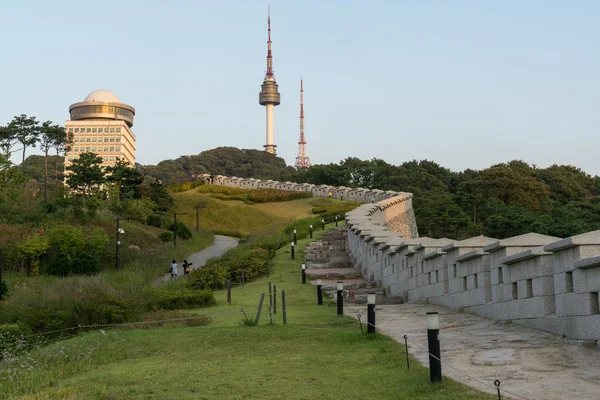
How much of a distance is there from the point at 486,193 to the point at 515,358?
212 ft

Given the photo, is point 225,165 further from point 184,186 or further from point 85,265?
point 85,265

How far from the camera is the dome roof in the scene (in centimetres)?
13612

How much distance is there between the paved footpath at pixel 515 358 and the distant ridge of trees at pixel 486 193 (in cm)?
4022

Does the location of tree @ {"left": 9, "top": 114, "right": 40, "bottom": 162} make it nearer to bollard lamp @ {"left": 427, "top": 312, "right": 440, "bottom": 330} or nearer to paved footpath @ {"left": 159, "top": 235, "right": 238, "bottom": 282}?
paved footpath @ {"left": 159, "top": 235, "right": 238, "bottom": 282}

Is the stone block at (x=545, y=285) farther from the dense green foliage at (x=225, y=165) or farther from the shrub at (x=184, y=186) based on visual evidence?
the dense green foliage at (x=225, y=165)

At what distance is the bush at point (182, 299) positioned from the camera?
20953 mm

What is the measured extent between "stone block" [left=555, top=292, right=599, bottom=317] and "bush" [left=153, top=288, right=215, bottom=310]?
514 inches

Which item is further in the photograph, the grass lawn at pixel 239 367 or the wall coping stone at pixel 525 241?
the wall coping stone at pixel 525 241

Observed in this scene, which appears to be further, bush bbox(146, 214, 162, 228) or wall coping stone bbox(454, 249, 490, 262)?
bush bbox(146, 214, 162, 228)

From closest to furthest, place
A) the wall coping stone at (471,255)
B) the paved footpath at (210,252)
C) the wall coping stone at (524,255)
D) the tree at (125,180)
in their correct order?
the wall coping stone at (524,255)
the wall coping stone at (471,255)
the paved footpath at (210,252)
the tree at (125,180)

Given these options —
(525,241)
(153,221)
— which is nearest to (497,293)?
(525,241)

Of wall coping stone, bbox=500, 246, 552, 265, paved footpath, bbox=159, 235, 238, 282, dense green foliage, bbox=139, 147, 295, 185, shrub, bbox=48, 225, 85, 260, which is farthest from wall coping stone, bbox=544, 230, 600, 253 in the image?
dense green foliage, bbox=139, 147, 295, 185

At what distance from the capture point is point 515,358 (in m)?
8.99

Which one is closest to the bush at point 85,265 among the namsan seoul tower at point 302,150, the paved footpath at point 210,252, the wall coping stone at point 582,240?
the paved footpath at point 210,252
